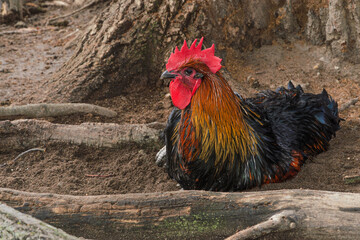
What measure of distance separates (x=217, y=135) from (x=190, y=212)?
32.5 inches

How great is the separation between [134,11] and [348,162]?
3.39 metres

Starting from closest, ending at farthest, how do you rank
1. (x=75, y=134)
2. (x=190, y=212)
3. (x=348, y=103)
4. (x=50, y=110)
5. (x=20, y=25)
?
(x=190, y=212)
(x=75, y=134)
(x=348, y=103)
(x=50, y=110)
(x=20, y=25)

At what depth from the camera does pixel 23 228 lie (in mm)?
2328

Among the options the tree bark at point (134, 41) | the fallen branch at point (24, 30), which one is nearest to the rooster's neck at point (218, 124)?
the tree bark at point (134, 41)

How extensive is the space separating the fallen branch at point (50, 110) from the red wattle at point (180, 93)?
2.09 metres

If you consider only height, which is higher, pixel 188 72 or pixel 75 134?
pixel 188 72

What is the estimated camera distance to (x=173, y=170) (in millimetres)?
3389

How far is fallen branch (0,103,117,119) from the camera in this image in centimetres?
470

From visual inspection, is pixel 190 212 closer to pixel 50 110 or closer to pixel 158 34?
pixel 50 110

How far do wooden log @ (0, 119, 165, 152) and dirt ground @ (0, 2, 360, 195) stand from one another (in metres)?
0.09

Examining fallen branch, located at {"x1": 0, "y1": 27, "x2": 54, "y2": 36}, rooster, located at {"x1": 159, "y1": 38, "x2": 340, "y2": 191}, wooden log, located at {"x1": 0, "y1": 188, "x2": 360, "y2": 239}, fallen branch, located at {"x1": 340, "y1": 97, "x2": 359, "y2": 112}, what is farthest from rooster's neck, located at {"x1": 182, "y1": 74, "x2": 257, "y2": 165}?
fallen branch, located at {"x1": 0, "y1": 27, "x2": 54, "y2": 36}

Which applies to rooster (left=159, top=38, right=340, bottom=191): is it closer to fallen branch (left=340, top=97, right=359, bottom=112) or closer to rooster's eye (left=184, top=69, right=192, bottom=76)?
rooster's eye (left=184, top=69, right=192, bottom=76)

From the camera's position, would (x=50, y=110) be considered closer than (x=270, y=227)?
No

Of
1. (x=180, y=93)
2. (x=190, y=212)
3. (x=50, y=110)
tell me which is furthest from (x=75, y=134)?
(x=190, y=212)
